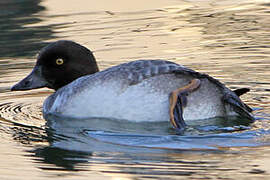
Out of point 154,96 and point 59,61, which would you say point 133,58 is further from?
point 154,96

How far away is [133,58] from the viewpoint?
10758mm

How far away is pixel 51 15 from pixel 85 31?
1723 mm

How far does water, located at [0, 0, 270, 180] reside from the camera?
6.12 m

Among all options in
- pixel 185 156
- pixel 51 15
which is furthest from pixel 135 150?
pixel 51 15

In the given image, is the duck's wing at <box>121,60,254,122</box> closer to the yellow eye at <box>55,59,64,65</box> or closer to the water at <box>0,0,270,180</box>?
the water at <box>0,0,270,180</box>

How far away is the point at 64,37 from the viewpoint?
40.0 feet

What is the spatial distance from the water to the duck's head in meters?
0.35

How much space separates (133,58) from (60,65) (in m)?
2.18

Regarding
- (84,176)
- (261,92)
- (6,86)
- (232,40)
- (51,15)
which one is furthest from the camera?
(51,15)

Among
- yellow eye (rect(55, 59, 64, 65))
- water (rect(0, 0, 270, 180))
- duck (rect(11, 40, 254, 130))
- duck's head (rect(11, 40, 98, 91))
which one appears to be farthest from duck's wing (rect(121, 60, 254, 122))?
yellow eye (rect(55, 59, 64, 65))

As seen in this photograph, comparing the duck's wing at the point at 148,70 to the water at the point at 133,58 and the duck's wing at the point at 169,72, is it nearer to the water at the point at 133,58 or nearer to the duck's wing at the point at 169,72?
the duck's wing at the point at 169,72

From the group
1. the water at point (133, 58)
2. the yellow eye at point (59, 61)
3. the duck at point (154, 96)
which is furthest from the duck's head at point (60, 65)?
the duck at point (154, 96)

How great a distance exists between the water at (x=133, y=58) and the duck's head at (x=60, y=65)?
353mm

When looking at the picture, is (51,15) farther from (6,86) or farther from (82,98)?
(82,98)
